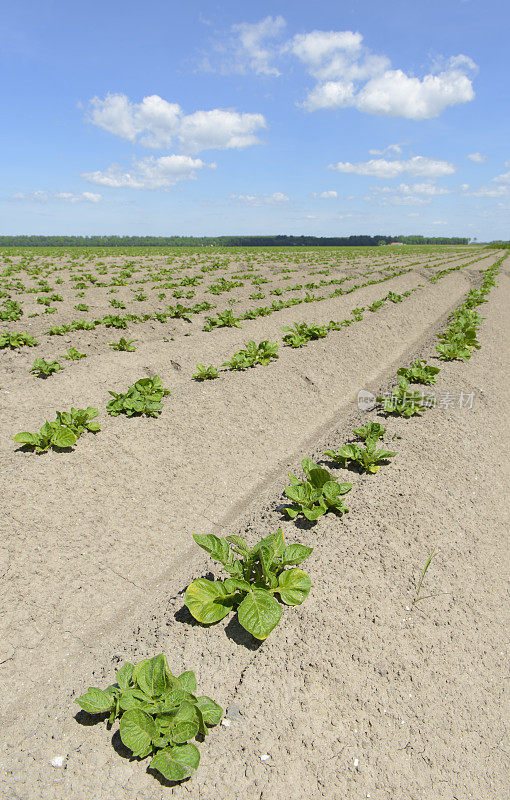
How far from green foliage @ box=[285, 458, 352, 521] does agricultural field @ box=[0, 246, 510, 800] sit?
27 millimetres

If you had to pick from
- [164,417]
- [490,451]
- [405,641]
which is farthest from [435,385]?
[405,641]

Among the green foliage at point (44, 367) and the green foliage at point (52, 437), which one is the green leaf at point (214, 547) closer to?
the green foliage at point (52, 437)

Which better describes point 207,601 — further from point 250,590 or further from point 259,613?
point 259,613

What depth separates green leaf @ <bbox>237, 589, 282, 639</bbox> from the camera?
3104 mm

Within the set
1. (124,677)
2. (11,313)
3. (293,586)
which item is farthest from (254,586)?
(11,313)

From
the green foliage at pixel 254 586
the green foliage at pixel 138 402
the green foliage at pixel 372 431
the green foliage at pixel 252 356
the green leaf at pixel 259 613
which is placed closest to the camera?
the green leaf at pixel 259 613

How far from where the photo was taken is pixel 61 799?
2.38 m

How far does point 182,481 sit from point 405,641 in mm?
3531

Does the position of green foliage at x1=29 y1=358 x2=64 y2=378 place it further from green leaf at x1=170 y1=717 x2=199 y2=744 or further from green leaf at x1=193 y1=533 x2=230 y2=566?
green leaf at x1=170 y1=717 x2=199 y2=744

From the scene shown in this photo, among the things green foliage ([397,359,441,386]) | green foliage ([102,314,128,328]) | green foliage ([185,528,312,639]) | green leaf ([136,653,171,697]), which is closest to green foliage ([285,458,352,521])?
green foliage ([185,528,312,639])

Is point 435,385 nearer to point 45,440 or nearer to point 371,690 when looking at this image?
point 371,690

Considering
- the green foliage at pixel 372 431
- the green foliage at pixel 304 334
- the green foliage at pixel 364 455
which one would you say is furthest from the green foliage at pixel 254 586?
the green foliage at pixel 304 334

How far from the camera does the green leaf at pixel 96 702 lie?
262 centimetres

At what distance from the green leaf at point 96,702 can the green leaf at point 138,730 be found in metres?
0.21
